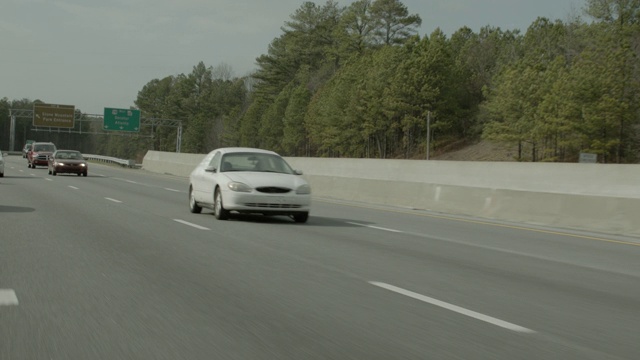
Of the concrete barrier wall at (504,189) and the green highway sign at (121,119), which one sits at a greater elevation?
the green highway sign at (121,119)

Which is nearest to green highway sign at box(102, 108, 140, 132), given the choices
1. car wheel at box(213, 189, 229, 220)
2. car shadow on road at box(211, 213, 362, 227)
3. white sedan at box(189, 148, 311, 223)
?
car shadow on road at box(211, 213, 362, 227)

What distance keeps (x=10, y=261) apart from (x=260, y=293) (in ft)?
11.5

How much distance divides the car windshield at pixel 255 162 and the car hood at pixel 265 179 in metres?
0.62

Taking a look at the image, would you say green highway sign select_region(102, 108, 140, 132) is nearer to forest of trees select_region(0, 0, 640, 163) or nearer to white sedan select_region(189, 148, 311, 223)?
forest of trees select_region(0, 0, 640, 163)

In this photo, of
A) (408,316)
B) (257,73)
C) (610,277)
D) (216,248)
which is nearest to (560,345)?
(408,316)

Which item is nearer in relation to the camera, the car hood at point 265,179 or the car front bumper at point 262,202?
the car front bumper at point 262,202

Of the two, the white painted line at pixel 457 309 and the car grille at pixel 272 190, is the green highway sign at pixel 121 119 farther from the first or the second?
the white painted line at pixel 457 309

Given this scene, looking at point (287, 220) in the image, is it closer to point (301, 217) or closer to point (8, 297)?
point (301, 217)

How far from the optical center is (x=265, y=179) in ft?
53.2

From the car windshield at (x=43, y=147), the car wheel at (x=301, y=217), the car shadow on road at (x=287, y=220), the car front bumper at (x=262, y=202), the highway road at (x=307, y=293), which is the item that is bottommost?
the highway road at (x=307, y=293)

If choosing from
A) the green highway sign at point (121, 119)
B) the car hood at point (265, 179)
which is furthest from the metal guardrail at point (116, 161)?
the car hood at point (265, 179)

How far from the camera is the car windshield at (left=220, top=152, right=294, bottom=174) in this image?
17391 mm

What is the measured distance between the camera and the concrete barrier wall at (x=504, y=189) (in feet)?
56.1

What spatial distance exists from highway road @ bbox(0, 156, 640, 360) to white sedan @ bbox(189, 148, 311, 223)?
708mm
